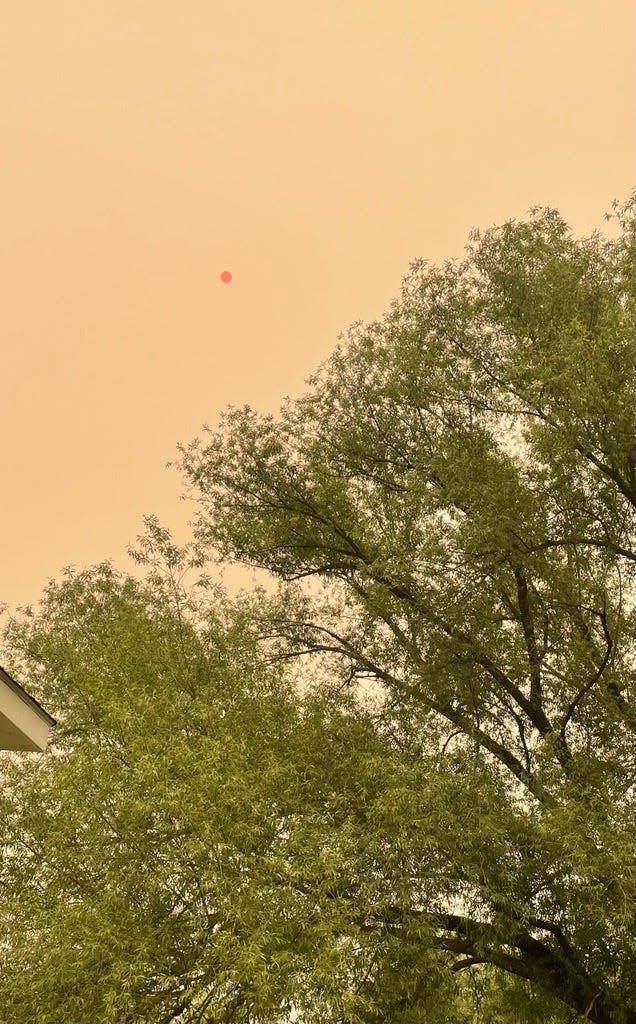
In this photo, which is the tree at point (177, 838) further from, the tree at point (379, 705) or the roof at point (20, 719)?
the roof at point (20, 719)

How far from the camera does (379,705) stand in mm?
11859

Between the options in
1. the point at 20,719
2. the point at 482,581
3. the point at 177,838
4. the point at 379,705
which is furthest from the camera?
the point at 379,705

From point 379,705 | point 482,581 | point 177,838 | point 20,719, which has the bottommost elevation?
point 20,719

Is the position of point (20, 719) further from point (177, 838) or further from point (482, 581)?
point (482, 581)

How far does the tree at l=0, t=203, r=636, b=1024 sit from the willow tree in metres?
0.05

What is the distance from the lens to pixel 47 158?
116 feet

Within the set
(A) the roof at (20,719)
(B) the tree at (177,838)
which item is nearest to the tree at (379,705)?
(B) the tree at (177,838)

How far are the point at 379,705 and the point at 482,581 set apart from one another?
2453 mm

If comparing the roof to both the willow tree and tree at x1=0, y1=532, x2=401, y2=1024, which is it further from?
the willow tree

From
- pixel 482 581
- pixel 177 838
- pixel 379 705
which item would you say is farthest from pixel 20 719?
pixel 482 581

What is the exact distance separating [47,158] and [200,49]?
9.21 m

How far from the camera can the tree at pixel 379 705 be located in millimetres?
8219

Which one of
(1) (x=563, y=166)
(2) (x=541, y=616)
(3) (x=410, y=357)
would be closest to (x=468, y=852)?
(2) (x=541, y=616)

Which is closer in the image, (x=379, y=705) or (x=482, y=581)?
(x=482, y=581)
